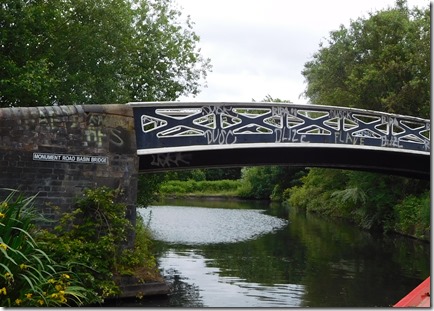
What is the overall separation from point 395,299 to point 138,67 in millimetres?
10964

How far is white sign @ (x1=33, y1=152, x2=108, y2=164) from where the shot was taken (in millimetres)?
9648

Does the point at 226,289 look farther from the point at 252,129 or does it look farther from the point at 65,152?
the point at 65,152

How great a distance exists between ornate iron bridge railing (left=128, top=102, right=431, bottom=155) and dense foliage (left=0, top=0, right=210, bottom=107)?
326 centimetres

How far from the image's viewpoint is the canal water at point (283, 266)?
1086 cm

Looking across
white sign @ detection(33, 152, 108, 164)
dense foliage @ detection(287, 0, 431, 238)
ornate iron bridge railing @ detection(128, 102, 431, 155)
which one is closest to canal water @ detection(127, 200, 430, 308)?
dense foliage @ detection(287, 0, 431, 238)

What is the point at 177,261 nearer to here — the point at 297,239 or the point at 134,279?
the point at 134,279

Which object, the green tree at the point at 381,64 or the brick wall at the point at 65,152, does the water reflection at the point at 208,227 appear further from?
the brick wall at the point at 65,152

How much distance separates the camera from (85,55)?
15.5 m

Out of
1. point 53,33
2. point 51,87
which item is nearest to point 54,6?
point 53,33

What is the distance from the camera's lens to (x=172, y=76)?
800 inches

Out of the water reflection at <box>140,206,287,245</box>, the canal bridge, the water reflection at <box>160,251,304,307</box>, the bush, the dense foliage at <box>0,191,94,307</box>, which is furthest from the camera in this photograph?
the water reflection at <box>140,206,287,245</box>

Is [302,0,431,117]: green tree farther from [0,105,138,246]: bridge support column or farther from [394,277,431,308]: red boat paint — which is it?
[394,277,431,308]: red boat paint

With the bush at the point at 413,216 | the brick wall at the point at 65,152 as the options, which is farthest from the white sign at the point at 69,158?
the bush at the point at 413,216

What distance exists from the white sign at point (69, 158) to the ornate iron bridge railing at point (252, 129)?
0.88m
